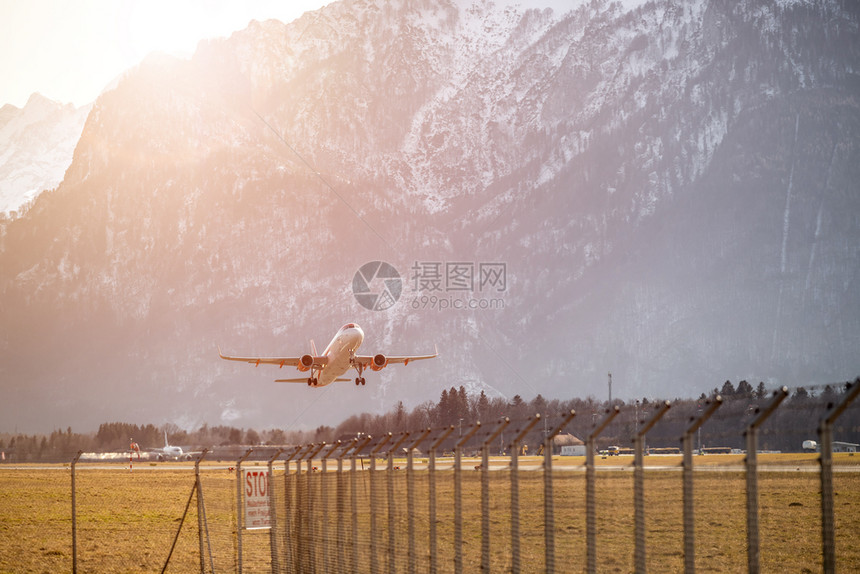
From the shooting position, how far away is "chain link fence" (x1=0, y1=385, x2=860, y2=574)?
1406 centimetres

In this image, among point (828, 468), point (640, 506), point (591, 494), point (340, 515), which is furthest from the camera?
point (340, 515)

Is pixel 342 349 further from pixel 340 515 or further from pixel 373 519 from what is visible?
pixel 373 519

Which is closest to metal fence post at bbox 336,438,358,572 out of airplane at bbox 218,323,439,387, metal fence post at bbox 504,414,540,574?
metal fence post at bbox 504,414,540,574

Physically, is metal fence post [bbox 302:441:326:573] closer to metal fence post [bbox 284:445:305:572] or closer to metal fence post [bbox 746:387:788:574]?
metal fence post [bbox 284:445:305:572]

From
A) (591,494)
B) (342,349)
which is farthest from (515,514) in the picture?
(342,349)

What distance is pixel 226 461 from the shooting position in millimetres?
190250

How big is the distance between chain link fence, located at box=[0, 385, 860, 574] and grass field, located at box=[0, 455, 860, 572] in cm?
13

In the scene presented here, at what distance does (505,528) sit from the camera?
44.3 metres

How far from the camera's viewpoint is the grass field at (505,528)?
87.1 ft

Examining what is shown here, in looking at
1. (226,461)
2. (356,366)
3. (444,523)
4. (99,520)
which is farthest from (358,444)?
(226,461)

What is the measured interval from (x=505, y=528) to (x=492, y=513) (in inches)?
246

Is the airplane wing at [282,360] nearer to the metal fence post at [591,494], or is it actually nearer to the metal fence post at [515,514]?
the metal fence post at [515,514]

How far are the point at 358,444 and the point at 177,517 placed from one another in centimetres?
3980

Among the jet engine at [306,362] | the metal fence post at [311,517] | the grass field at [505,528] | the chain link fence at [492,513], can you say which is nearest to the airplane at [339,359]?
the jet engine at [306,362]
